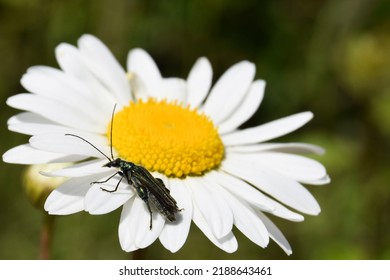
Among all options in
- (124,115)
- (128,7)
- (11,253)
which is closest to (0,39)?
(128,7)

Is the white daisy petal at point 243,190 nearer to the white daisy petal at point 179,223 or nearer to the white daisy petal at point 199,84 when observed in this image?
the white daisy petal at point 179,223

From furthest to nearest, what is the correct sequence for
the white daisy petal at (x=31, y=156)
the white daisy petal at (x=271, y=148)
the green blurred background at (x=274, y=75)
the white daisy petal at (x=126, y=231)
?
the green blurred background at (x=274, y=75) → the white daisy petal at (x=271, y=148) → the white daisy petal at (x=31, y=156) → the white daisy petal at (x=126, y=231)

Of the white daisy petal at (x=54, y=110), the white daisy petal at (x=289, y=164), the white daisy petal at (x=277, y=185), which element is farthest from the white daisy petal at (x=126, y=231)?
the white daisy petal at (x=289, y=164)

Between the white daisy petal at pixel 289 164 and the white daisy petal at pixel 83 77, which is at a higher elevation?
the white daisy petal at pixel 83 77

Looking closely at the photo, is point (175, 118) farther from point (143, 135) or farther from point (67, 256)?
point (67, 256)

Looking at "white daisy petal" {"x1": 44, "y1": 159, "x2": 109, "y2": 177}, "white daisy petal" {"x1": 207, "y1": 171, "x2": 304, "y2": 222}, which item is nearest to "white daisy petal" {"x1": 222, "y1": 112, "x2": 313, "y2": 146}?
"white daisy petal" {"x1": 207, "y1": 171, "x2": 304, "y2": 222}

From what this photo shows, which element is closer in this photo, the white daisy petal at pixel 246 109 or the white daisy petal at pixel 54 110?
the white daisy petal at pixel 54 110
